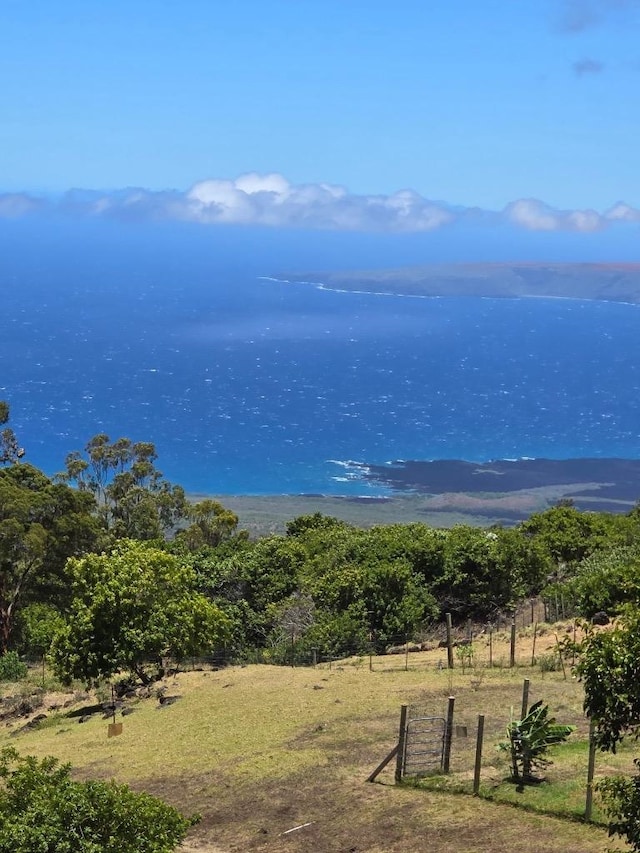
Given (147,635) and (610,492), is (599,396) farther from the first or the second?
(147,635)

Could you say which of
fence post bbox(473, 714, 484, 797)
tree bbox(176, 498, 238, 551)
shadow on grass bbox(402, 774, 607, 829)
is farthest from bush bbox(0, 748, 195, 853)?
tree bbox(176, 498, 238, 551)

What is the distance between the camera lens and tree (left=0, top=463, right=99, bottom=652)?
1812 inches

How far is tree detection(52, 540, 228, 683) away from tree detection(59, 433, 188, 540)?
31.3m

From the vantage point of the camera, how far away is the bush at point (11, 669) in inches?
1527

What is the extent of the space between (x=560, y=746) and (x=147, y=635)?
1393cm

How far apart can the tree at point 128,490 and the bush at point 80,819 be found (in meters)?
50.0

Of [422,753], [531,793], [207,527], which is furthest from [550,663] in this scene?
[207,527]

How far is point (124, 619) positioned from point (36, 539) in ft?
49.6

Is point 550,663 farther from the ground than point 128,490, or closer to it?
closer to it

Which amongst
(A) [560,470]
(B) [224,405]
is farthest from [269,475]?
(B) [224,405]

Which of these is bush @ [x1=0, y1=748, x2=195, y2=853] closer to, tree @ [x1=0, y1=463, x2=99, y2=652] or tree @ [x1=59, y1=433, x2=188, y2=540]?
tree @ [x1=0, y1=463, x2=99, y2=652]

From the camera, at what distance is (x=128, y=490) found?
72812 mm

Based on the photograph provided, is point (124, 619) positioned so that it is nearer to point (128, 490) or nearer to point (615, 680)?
point (615, 680)

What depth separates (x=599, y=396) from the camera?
19525 centimetres
